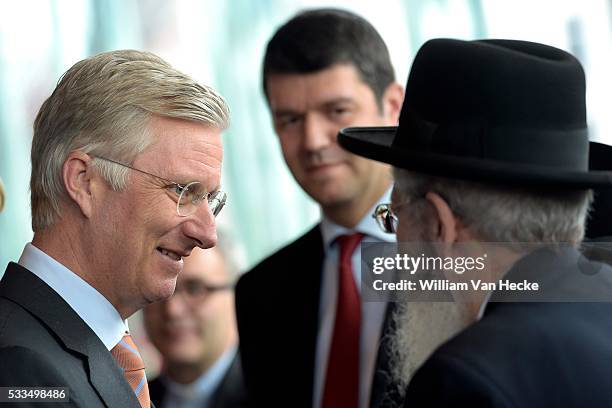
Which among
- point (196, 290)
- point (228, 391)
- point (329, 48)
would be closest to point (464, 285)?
point (329, 48)

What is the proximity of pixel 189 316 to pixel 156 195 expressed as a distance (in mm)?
2285

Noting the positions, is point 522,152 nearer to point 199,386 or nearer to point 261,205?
point 199,386

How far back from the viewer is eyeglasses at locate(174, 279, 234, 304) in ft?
14.8

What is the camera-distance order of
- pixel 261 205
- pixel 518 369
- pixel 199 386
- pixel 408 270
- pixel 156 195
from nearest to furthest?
pixel 518 369
pixel 156 195
pixel 408 270
pixel 199 386
pixel 261 205

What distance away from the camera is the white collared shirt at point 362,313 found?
327 cm

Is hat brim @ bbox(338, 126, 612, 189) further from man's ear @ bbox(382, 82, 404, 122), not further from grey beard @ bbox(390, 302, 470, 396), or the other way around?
man's ear @ bbox(382, 82, 404, 122)

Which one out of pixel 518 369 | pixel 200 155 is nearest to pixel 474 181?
pixel 518 369

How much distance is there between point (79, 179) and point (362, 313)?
1.38 m

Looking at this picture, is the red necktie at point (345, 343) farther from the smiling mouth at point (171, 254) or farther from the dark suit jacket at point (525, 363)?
the dark suit jacket at point (525, 363)

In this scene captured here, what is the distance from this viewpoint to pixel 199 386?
4.36 meters

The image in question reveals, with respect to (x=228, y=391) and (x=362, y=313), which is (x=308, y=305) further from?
(x=228, y=391)

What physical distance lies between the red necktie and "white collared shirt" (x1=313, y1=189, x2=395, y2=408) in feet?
0.06

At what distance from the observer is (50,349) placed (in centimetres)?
205

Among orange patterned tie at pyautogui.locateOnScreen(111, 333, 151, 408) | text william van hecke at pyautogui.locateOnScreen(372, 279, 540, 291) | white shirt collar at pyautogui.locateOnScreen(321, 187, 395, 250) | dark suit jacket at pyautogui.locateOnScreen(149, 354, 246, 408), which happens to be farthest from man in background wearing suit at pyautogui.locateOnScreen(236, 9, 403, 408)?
orange patterned tie at pyautogui.locateOnScreen(111, 333, 151, 408)
